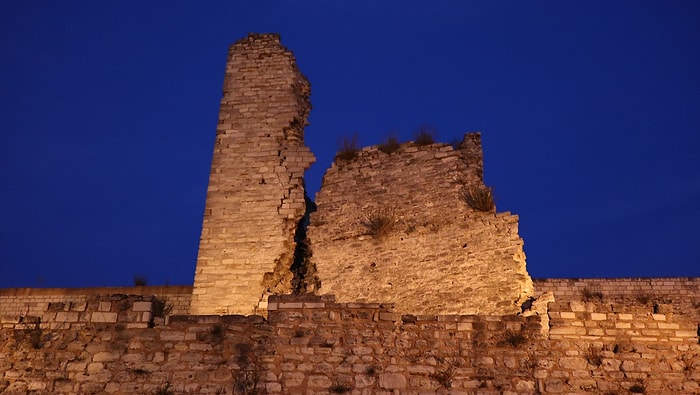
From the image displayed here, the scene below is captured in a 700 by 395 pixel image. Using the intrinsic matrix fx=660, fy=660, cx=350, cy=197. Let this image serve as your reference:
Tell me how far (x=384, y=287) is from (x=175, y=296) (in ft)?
20.9

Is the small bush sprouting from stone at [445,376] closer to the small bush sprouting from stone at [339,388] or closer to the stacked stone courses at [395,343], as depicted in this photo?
the stacked stone courses at [395,343]

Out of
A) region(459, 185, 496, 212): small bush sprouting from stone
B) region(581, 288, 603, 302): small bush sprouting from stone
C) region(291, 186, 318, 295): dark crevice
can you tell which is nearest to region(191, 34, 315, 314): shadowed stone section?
region(291, 186, 318, 295): dark crevice

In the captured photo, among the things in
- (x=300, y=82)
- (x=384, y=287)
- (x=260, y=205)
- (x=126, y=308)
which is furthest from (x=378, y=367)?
(x=300, y=82)

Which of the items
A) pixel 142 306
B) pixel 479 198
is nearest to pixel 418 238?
pixel 479 198

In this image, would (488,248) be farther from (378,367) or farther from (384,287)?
(378,367)

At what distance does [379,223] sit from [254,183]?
3.05 m

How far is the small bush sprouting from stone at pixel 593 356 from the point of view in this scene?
8.02m

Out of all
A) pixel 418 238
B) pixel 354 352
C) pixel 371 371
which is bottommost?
pixel 371 371

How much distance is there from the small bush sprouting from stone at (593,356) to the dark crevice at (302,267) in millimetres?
6256

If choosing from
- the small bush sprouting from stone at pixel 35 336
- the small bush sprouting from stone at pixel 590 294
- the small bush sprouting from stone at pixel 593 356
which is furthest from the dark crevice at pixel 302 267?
the small bush sprouting from stone at pixel 590 294

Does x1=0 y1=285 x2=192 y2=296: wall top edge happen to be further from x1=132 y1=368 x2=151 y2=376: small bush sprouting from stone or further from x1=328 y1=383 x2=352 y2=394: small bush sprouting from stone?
x1=328 y1=383 x2=352 y2=394: small bush sprouting from stone

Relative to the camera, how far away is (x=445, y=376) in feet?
26.5

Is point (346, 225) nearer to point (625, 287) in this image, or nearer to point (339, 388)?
point (339, 388)

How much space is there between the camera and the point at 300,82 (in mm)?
15602
